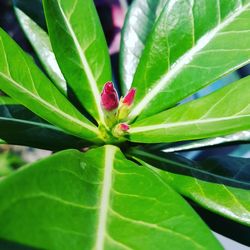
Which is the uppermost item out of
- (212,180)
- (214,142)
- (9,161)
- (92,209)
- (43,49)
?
(9,161)

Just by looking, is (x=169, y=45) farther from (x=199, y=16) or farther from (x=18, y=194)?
(x=18, y=194)

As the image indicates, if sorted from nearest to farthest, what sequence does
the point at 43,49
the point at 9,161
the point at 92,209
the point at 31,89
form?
the point at 92,209 → the point at 31,89 → the point at 43,49 → the point at 9,161

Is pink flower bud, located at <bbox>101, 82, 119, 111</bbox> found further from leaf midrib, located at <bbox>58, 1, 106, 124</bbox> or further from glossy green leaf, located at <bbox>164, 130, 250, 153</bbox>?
glossy green leaf, located at <bbox>164, 130, 250, 153</bbox>

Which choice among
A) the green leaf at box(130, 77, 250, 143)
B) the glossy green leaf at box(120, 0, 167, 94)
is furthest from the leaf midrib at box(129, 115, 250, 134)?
the glossy green leaf at box(120, 0, 167, 94)

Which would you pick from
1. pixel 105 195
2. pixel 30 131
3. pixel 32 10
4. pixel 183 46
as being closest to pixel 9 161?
pixel 32 10

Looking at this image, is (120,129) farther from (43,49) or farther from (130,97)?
(43,49)

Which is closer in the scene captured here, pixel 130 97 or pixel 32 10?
pixel 130 97

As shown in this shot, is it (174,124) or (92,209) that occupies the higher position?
(174,124)

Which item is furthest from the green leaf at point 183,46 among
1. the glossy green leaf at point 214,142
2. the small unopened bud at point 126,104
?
the glossy green leaf at point 214,142
